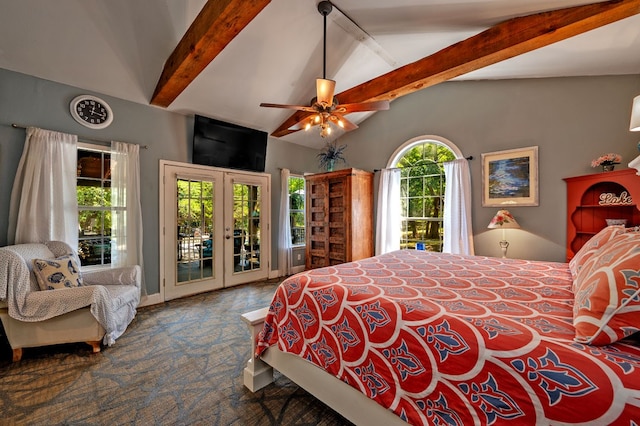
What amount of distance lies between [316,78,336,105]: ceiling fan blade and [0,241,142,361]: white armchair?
2599 millimetres

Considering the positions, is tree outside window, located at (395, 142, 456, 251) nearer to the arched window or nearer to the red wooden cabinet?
the arched window

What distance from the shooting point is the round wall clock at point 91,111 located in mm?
2963

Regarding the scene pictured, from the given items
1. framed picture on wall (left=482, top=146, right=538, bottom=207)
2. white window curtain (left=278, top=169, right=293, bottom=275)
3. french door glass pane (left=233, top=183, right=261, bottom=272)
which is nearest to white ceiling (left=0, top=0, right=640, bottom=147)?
framed picture on wall (left=482, top=146, right=538, bottom=207)

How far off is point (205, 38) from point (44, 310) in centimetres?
264

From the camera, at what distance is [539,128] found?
3.25 m

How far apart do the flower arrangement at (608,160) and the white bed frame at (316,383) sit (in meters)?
3.24

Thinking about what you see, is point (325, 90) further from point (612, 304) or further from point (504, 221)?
point (504, 221)

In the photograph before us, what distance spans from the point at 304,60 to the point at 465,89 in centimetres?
235

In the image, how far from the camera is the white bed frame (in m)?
1.31

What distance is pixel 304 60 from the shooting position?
3.37 m

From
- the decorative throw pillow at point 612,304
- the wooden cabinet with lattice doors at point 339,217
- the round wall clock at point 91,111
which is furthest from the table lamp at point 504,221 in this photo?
the round wall clock at point 91,111

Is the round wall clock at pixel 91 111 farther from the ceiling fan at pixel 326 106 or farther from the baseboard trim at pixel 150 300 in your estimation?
the baseboard trim at pixel 150 300

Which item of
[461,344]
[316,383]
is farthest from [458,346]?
[316,383]

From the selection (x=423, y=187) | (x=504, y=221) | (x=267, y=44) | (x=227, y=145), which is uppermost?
(x=267, y=44)
